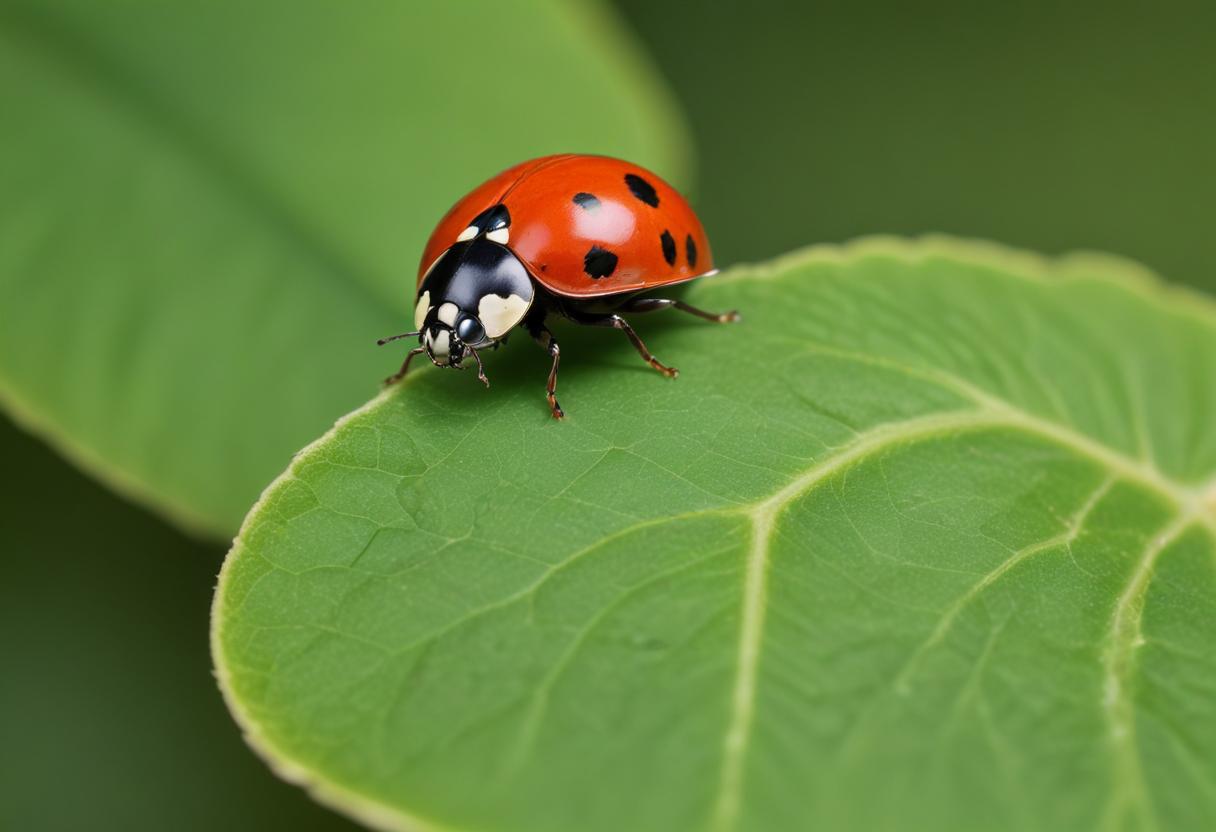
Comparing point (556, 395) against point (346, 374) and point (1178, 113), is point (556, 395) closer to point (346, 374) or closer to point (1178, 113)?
point (346, 374)

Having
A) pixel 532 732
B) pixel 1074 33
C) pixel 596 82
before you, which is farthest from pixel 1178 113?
pixel 532 732

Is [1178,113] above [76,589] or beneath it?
beneath

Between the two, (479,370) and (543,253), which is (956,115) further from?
(479,370)

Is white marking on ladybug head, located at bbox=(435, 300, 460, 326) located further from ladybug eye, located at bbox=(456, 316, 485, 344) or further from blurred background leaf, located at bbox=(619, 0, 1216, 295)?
blurred background leaf, located at bbox=(619, 0, 1216, 295)

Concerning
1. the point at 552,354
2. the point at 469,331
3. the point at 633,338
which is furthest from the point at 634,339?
the point at 469,331

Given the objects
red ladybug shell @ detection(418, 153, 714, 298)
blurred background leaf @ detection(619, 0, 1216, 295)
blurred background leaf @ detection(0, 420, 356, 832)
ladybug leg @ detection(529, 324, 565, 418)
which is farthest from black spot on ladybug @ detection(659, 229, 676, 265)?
blurred background leaf @ detection(619, 0, 1216, 295)

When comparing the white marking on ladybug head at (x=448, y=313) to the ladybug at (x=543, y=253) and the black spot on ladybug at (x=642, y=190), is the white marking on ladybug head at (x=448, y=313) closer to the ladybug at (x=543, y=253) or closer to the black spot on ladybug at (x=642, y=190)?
the ladybug at (x=543, y=253)

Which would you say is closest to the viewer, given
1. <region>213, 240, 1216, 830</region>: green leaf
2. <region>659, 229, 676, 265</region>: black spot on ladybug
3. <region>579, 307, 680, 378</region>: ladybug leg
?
<region>213, 240, 1216, 830</region>: green leaf

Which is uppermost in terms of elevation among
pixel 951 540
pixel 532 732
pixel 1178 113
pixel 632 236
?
pixel 632 236
